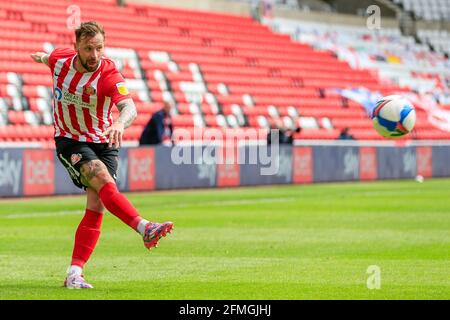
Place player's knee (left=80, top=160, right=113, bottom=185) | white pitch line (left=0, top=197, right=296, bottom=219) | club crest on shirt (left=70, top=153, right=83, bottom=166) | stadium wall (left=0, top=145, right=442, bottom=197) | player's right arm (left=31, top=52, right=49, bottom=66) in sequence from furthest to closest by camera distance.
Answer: stadium wall (left=0, top=145, right=442, bottom=197), white pitch line (left=0, top=197, right=296, bottom=219), player's right arm (left=31, top=52, right=49, bottom=66), club crest on shirt (left=70, top=153, right=83, bottom=166), player's knee (left=80, top=160, right=113, bottom=185)

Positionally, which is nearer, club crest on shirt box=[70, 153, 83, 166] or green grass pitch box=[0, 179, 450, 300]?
green grass pitch box=[0, 179, 450, 300]

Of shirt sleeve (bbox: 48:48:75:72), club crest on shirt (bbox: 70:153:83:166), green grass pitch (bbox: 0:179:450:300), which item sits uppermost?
shirt sleeve (bbox: 48:48:75:72)

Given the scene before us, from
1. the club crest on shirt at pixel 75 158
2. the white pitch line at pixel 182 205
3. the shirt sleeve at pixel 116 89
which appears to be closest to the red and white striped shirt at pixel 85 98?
the shirt sleeve at pixel 116 89

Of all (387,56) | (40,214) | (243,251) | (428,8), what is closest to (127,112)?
(243,251)

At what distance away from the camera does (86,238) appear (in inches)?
351

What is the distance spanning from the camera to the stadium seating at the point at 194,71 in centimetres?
2933

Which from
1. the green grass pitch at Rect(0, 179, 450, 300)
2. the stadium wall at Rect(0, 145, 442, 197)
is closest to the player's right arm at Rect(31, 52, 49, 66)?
the green grass pitch at Rect(0, 179, 450, 300)

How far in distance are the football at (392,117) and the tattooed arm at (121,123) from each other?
6.46 meters

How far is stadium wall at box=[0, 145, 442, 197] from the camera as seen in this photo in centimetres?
2211

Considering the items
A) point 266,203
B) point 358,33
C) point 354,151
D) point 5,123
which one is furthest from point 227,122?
point 358,33

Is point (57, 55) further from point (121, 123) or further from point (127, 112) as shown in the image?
point (121, 123)

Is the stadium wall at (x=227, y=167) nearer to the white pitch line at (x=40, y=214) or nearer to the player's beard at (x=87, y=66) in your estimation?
the white pitch line at (x=40, y=214)

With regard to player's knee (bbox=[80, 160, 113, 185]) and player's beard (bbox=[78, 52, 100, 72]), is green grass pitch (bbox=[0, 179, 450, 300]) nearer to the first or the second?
player's knee (bbox=[80, 160, 113, 185])

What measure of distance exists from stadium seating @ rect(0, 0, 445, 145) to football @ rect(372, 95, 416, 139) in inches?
526
